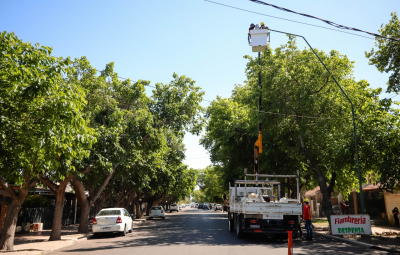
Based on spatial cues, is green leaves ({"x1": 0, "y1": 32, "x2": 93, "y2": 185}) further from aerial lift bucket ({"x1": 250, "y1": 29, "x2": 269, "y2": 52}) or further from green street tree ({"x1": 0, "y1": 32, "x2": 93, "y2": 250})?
aerial lift bucket ({"x1": 250, "y1": 29, "x2": 269, "y2": 52})

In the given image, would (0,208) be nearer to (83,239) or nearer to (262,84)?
(83,239)

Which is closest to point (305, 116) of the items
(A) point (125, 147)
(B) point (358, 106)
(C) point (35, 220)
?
(B) point (358, 106)

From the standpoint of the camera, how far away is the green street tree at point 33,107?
30.0 ft

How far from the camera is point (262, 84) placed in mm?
22266

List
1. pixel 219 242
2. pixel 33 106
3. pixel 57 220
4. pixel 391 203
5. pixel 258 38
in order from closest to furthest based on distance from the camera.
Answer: pixel 33 106
pixel 258 38
pixel 219 242
pixel 57 220
pixel 391 203

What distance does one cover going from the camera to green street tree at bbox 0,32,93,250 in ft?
30.0

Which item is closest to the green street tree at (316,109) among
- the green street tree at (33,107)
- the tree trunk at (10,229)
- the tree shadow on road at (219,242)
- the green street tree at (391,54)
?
the green street tree at (391,54)

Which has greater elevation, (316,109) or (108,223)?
(316,109)

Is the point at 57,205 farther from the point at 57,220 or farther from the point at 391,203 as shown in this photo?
the point at 391,203

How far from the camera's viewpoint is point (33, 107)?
992 cm

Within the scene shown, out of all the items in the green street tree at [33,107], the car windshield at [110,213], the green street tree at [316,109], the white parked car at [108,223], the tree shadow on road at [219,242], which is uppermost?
the green street tree at [316,109]

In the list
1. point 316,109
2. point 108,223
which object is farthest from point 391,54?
point 108,223

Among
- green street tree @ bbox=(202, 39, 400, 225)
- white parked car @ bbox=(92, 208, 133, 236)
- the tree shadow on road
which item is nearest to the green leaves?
the tree shadow on road

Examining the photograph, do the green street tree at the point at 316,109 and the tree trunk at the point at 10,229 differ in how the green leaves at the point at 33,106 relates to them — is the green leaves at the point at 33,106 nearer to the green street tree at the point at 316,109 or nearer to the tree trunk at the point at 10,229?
the tree trunk at the point at 10,229
